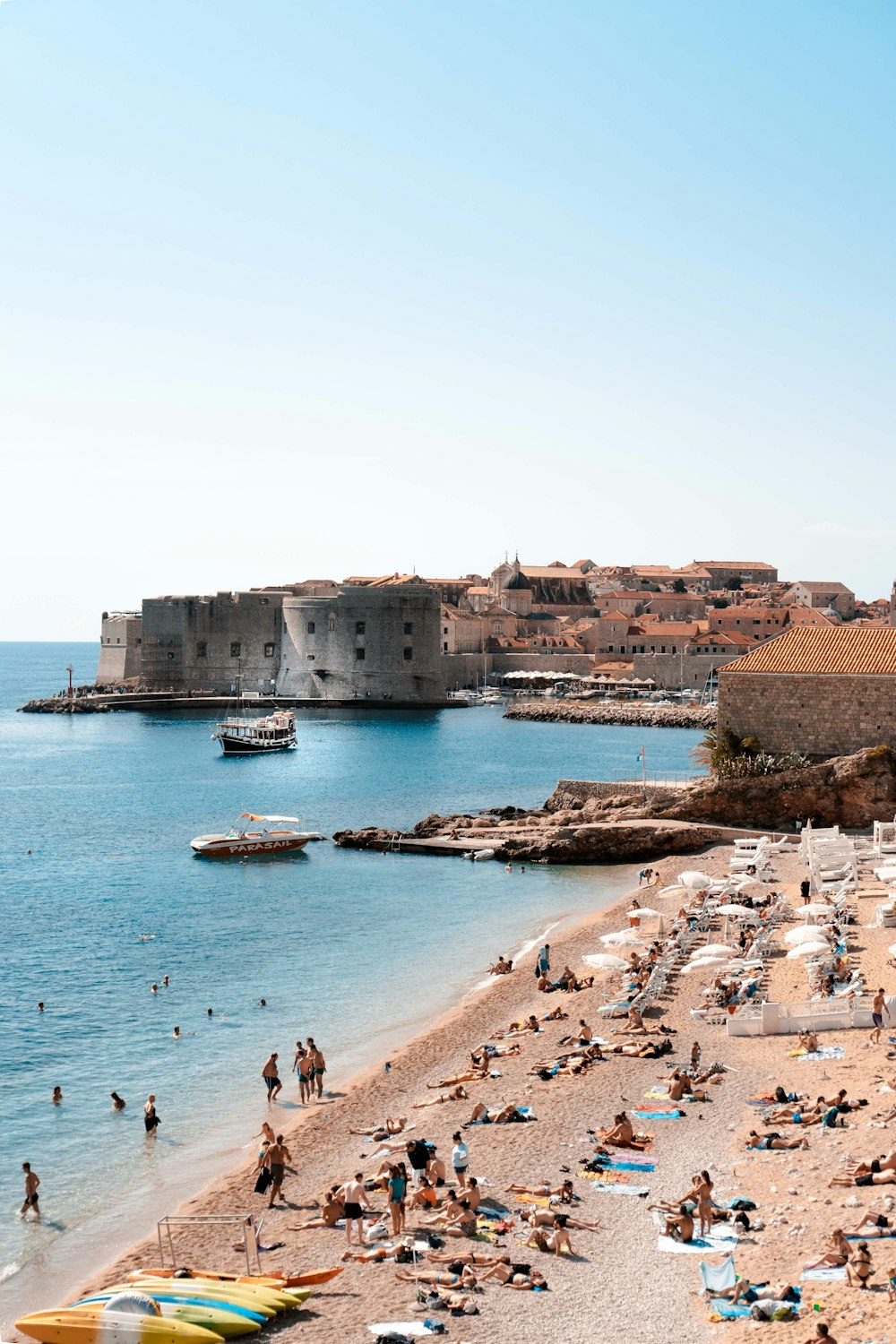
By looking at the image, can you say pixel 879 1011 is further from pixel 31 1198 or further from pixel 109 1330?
pixel 109 1330

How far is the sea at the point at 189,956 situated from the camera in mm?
12391

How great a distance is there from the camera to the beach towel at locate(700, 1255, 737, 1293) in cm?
836

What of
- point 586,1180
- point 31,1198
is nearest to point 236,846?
point 31,1198

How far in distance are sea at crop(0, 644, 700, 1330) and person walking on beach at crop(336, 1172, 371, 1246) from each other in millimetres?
2030

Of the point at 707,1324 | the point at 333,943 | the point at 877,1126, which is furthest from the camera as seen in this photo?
Answer: the point at 333,943

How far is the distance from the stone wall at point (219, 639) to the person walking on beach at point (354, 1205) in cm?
6956

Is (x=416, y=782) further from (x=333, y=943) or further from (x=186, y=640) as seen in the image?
(x=186, y=640)

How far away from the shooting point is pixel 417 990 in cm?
1847

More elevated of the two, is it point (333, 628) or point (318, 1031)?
point (333, 628)

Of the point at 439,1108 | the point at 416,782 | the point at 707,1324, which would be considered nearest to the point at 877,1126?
the point at 707,1324

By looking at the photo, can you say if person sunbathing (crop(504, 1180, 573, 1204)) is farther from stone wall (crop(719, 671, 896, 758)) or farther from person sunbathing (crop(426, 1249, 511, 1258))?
stone wall (crop(719, 671, 896, 758))

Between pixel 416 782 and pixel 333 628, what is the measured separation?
3193 centimetres

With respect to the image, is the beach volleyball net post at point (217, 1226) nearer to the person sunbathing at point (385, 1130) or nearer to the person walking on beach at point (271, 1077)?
the person sunbathing at point (385, 1130)

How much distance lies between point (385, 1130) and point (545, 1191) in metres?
2.72
